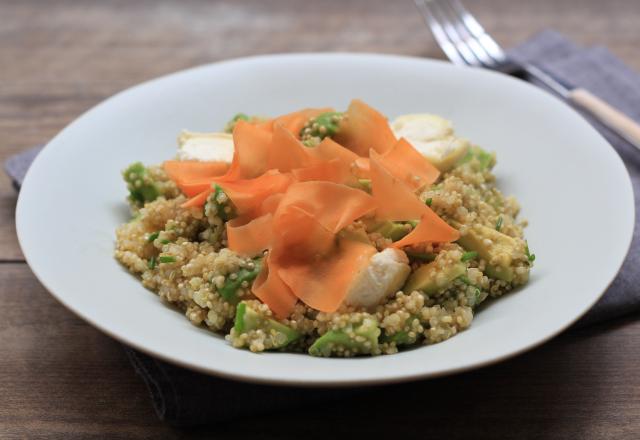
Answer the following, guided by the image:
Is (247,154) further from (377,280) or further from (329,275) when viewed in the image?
(377,280)

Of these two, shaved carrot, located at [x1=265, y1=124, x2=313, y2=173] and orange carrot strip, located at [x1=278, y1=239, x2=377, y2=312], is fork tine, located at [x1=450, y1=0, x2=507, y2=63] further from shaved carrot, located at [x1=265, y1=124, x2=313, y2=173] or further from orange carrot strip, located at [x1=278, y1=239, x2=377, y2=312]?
orange carrot strip, located at [x1=278, y1=239, x2=377, y2=312]

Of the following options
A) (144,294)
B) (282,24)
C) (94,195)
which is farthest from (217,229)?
(282,24)

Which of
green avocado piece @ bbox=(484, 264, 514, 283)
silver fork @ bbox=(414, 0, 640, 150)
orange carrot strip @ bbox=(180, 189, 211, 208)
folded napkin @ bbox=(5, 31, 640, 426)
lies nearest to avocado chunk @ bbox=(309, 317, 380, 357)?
folded napkin @ bbox=(5, 31, 640, 426)

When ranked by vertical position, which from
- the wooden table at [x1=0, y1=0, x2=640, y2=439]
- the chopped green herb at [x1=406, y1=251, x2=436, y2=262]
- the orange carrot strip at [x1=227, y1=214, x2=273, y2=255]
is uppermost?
the chopped green herb at [x1=406, y1=251, x2=436, y2=262]

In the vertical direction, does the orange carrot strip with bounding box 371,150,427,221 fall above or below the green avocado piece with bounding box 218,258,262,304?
above

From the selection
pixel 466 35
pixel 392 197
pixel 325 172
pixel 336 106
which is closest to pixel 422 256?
pixel 392 197

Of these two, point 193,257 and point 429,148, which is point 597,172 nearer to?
point 429,148
